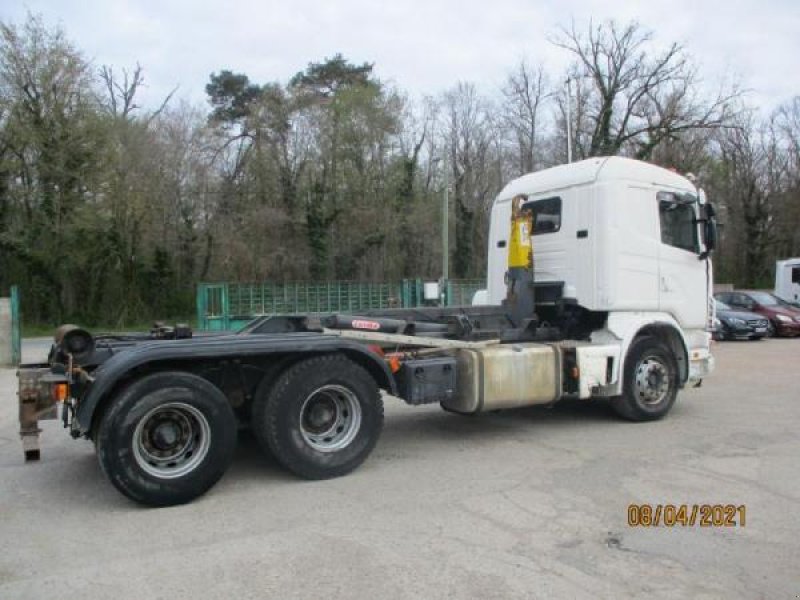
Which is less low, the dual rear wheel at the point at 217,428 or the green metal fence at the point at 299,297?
the green metal fence at the point at 299,297

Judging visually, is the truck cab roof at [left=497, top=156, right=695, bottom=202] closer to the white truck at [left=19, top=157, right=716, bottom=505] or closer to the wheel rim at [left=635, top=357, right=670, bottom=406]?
the white truck at [left=19, top=157, right=716, bottom=505]

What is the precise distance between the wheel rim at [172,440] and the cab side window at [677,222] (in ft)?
19.4

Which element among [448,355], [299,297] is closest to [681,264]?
[448,355]

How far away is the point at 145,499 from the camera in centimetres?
521

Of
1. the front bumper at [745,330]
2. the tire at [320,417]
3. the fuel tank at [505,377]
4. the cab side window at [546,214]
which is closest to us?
the tire at [320,417]

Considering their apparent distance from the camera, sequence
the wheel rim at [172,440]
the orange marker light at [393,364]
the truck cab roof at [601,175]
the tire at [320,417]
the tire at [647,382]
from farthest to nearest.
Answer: the tire at [647,382] → the truck cab roof at [601,175] → the orange marker light at [393,364] → the tire at [320,417] → the wheel rim at [172,440]

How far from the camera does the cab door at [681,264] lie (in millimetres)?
8477

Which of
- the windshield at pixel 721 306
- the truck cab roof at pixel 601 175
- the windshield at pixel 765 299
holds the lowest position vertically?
the windshield at pixel 721 306

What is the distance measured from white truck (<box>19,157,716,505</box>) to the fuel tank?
2 cm

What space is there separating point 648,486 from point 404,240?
3016 centimetres

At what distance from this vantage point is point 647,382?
329 inches

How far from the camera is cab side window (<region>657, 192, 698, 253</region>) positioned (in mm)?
8484

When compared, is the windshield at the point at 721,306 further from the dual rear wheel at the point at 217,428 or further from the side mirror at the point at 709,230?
the dual rear wheel at the point at 217,428
